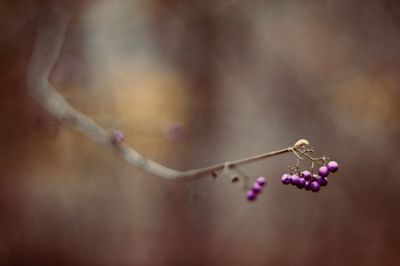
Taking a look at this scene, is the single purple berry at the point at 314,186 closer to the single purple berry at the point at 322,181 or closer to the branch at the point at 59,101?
the single purple berry at the point at 322,181

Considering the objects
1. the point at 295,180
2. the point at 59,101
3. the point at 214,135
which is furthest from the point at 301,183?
the point at 214,135

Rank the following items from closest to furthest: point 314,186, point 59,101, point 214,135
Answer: point 314,186, point 59,101, point 214,135

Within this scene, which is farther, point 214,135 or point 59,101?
point 214,135

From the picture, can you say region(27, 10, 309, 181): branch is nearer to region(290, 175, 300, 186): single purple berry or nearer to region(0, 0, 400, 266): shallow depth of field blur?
region(290, 175, 300, 186): single purple berry

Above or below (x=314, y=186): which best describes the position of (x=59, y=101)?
above

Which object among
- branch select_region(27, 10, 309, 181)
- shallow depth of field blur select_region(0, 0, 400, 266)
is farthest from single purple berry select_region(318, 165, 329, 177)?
shallow depth of field blur select_region(0, 0, 400, 266)

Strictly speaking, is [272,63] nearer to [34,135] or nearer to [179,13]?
[179,13]

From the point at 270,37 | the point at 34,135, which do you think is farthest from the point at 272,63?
the point at 34,135

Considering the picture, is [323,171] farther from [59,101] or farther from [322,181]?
[59,101]
